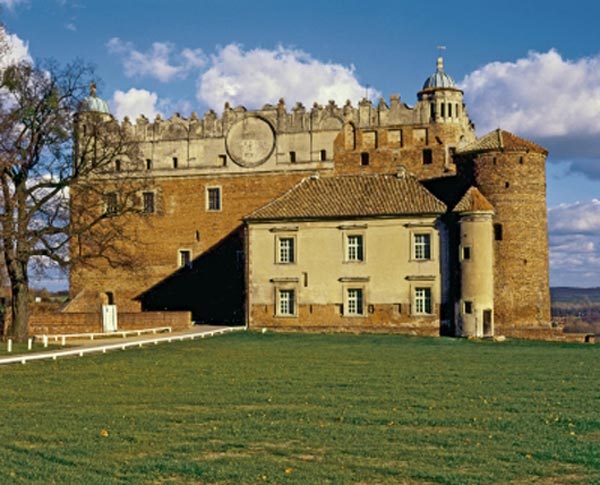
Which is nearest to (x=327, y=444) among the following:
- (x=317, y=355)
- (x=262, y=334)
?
(x=317, y=355)

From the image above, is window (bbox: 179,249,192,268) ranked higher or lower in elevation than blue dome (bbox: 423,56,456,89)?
lower

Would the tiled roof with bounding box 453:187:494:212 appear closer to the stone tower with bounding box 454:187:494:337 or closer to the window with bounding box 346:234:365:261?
the stone tower with bounding box 454:187:494:337

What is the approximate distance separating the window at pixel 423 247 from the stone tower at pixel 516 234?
9.85 ft

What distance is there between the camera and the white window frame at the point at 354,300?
42219 millimetres

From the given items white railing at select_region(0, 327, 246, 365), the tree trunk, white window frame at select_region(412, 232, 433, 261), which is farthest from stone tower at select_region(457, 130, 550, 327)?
the tree trunk

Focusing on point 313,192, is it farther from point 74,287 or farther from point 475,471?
point 475,471

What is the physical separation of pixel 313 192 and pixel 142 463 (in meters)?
34.0

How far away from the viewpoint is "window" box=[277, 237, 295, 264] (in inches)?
1714

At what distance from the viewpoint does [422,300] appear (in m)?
41.4

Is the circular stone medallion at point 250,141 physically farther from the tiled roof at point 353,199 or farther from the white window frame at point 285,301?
the white window frame at point 285,301

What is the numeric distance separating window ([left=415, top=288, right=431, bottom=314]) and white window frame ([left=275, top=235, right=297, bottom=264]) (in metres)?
6.28

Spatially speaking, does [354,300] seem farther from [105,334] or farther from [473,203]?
[105,334]

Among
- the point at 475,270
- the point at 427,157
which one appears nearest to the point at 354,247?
the point at 475,270

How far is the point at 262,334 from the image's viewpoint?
1593 inches
